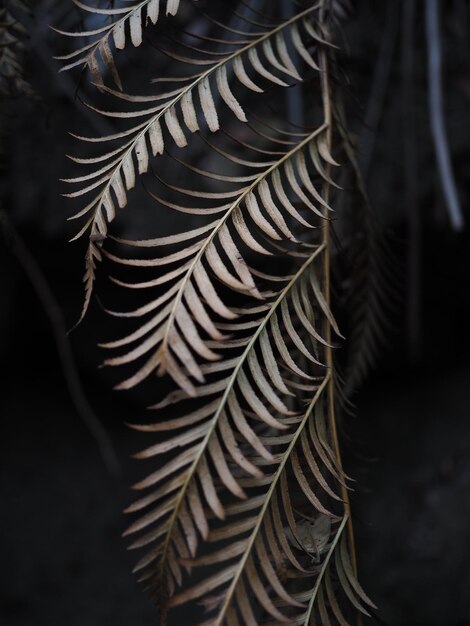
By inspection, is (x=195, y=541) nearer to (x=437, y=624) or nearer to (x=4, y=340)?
(x=437, y=624)

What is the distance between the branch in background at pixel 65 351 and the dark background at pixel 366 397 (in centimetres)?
3

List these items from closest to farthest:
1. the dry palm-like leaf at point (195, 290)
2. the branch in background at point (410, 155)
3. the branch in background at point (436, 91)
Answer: the dry palm-like leaf at point (195, 290), the branch in background at point (436, 91), the branch in background at point (410, 155)

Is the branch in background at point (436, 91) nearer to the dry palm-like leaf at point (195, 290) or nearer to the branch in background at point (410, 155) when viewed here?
the branch in background at point (410, 155)

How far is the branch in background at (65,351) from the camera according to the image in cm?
126

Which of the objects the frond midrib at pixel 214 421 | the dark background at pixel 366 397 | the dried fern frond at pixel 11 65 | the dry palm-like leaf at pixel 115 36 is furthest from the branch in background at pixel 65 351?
the frond midrib at pixel 214 421

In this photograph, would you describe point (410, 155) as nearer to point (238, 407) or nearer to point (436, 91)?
point (436, 91)

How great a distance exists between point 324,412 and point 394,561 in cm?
81

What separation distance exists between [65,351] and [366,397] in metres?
0.77

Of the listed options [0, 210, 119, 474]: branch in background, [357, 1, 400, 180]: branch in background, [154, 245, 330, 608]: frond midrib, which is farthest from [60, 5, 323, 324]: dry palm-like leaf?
[357, 1, 400, 180]: branch in background

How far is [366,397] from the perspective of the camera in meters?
1.61

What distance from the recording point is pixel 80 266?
147 cm

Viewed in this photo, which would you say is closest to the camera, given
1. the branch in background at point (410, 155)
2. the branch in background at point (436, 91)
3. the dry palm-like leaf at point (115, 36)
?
the dry palm-like leaf at point (115, 36)

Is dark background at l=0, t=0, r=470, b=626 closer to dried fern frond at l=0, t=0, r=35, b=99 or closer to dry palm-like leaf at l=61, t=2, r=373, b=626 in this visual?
dried fern frond at l=0, t=0, r=35, b=99

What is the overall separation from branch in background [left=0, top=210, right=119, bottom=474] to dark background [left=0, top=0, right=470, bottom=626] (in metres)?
0.03
